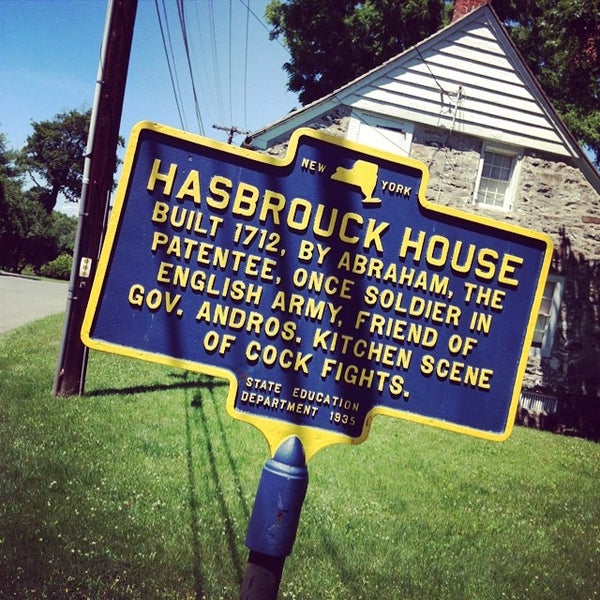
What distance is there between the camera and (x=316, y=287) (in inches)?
79.9

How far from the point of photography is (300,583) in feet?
11.2

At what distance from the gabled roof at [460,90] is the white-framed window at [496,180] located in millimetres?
432

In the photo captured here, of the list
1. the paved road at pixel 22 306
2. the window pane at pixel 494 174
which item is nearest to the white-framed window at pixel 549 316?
the window pane at pixel 494 174

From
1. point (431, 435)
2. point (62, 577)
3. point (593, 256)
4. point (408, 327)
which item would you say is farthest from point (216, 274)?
point (593, 256)

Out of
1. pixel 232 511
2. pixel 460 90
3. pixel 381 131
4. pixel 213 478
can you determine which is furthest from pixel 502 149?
pixel 232 511

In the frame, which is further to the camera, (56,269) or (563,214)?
(56,269)

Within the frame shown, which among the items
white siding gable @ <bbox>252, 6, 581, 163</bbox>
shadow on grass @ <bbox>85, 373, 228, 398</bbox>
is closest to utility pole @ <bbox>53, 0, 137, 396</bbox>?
shadow on grass @ <bbox>85, 373, 228, 398</bbox>

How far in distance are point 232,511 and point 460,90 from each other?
29.7ft

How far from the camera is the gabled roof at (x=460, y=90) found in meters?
9.85

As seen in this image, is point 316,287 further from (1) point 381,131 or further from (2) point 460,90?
(2) point 460,90

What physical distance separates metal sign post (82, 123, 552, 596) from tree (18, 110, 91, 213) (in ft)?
182

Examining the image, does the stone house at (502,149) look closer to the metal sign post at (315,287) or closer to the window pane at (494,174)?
the window pane at (494,174)

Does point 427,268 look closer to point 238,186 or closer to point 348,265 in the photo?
point 348,265

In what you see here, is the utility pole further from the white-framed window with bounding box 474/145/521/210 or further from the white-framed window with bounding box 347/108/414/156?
the white-framed window with bounding box 474/145/521/210
